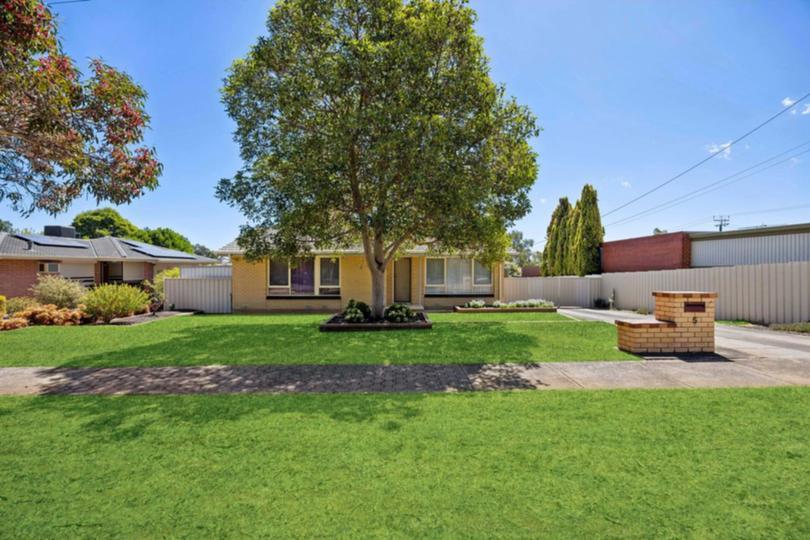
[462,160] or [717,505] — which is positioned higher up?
[462,160]

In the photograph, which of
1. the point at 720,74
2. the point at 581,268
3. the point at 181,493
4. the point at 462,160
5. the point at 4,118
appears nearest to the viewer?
the point at 181,493

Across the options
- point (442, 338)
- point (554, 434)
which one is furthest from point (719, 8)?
point (554, 434)

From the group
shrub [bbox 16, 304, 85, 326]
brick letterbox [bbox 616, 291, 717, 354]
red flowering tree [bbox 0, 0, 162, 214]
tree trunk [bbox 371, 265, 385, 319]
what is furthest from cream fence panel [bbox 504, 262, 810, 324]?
shrub [bbox 16, 304, 85, 326]

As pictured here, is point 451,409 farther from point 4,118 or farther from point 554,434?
point 4,118

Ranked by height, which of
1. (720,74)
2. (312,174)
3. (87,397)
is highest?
(720,74)

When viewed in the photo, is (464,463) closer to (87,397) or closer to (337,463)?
(337,463)

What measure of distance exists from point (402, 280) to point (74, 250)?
58.1 feet

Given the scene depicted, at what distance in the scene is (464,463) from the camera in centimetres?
329

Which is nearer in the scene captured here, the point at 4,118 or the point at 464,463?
the point at 464,463

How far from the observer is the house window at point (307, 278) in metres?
18.1

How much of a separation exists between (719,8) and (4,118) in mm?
16972

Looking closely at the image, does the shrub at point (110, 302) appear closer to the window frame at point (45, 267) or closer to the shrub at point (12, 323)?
the shrub at point (12, 323)

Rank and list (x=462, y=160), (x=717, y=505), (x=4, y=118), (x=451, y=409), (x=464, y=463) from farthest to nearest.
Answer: (x=462, y=160)
(x=4, y=118)
(x=451, y=409)
(x=464, y=463)
(x=717, y=505)

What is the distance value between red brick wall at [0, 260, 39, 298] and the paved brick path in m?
15.4
